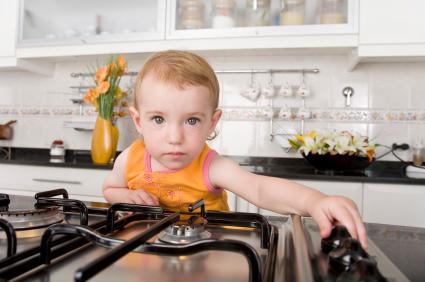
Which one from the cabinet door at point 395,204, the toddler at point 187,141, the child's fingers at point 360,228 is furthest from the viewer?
the cabinet door at point 395,204

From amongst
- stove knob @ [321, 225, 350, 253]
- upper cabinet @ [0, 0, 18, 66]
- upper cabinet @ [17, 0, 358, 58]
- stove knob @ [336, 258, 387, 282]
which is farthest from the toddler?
upper cabinet @ [0, 0, 18, 66]

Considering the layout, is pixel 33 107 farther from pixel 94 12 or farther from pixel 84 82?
pixel 94 12

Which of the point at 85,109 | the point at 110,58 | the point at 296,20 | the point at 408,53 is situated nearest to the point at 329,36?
the point at 296,20

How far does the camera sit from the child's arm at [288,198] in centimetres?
44

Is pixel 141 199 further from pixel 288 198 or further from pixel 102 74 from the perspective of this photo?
pixel 102 74

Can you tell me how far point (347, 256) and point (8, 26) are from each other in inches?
90.5

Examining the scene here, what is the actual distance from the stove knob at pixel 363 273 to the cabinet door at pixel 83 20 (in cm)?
180

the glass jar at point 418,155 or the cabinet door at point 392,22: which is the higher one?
the cabinet door at point 392,22

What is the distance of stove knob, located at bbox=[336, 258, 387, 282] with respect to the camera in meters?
0.28

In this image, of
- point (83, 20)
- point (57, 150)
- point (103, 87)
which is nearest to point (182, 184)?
point (103, 87)

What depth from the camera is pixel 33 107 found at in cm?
236

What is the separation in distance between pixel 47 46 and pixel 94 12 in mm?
332

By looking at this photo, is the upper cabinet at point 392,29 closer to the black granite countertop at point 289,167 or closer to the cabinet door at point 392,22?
the cabinet door at point 392,22

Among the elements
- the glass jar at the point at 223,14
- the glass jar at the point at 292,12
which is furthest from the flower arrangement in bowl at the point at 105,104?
the glass jar at the point at 292,12
